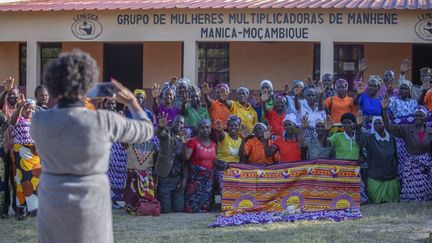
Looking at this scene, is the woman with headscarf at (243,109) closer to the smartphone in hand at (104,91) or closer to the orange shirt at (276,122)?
the orange shirt at (276,122)

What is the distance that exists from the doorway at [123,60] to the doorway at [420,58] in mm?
6053

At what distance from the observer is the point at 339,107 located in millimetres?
9789

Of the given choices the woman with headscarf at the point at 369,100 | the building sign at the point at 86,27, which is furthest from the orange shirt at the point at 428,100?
the building sign at the point at 86,27

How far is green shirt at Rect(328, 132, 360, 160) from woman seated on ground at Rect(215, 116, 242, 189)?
3.87 feet

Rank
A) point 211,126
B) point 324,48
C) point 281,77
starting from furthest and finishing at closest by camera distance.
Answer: point 281,77 < point 324,48 < point 211,126

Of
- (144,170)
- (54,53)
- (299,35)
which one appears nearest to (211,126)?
(144,170)

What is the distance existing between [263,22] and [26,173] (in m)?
6.67

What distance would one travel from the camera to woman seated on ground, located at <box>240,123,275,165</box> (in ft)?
30.1

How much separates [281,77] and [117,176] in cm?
733

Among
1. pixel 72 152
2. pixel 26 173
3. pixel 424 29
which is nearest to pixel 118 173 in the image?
pixel 26 173

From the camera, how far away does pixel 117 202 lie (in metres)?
9.59

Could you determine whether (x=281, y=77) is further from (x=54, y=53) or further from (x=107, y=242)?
(x=107, y=242)

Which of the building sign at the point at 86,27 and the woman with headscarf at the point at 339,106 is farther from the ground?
the building sign at the point at 86,27

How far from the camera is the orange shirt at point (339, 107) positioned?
32.1 feet
